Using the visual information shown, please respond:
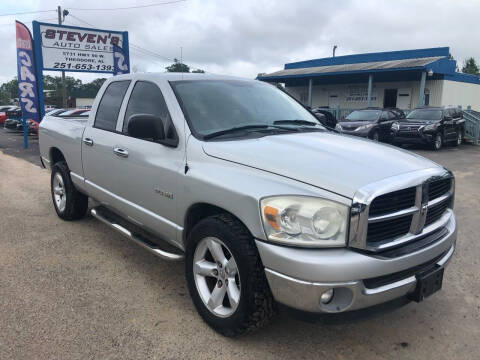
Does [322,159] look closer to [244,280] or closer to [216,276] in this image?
[244,280]

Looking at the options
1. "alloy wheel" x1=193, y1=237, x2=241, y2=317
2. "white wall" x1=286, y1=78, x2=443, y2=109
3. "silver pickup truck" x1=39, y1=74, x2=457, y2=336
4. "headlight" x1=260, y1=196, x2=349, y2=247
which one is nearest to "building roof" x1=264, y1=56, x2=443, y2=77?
"white wall" x1=286, y1=78, x2=443, y2=109

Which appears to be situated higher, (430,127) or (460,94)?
(460,94)

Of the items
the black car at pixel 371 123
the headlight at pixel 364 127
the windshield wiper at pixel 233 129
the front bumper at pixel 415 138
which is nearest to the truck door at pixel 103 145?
the windshield wiper at pixel 233 129

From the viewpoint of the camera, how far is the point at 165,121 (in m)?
3.35

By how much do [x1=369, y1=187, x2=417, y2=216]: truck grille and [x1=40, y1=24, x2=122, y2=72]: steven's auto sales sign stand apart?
47.8 ft

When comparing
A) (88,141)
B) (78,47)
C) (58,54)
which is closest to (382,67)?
(78,47)

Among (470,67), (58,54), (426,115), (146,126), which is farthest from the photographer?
(470,67)

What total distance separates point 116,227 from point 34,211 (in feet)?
8.87

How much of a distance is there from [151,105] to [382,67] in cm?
2269

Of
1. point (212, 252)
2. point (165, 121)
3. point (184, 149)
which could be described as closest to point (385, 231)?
point (212, 252)

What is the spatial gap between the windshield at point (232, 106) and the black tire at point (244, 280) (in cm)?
78

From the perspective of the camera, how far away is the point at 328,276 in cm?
223

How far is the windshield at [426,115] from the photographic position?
51.0 feet

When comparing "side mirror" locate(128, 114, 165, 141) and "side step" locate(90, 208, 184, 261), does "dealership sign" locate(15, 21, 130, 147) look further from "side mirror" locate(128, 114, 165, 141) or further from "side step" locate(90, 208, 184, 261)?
"side mirror" locate(128, 114, 165, 141)
